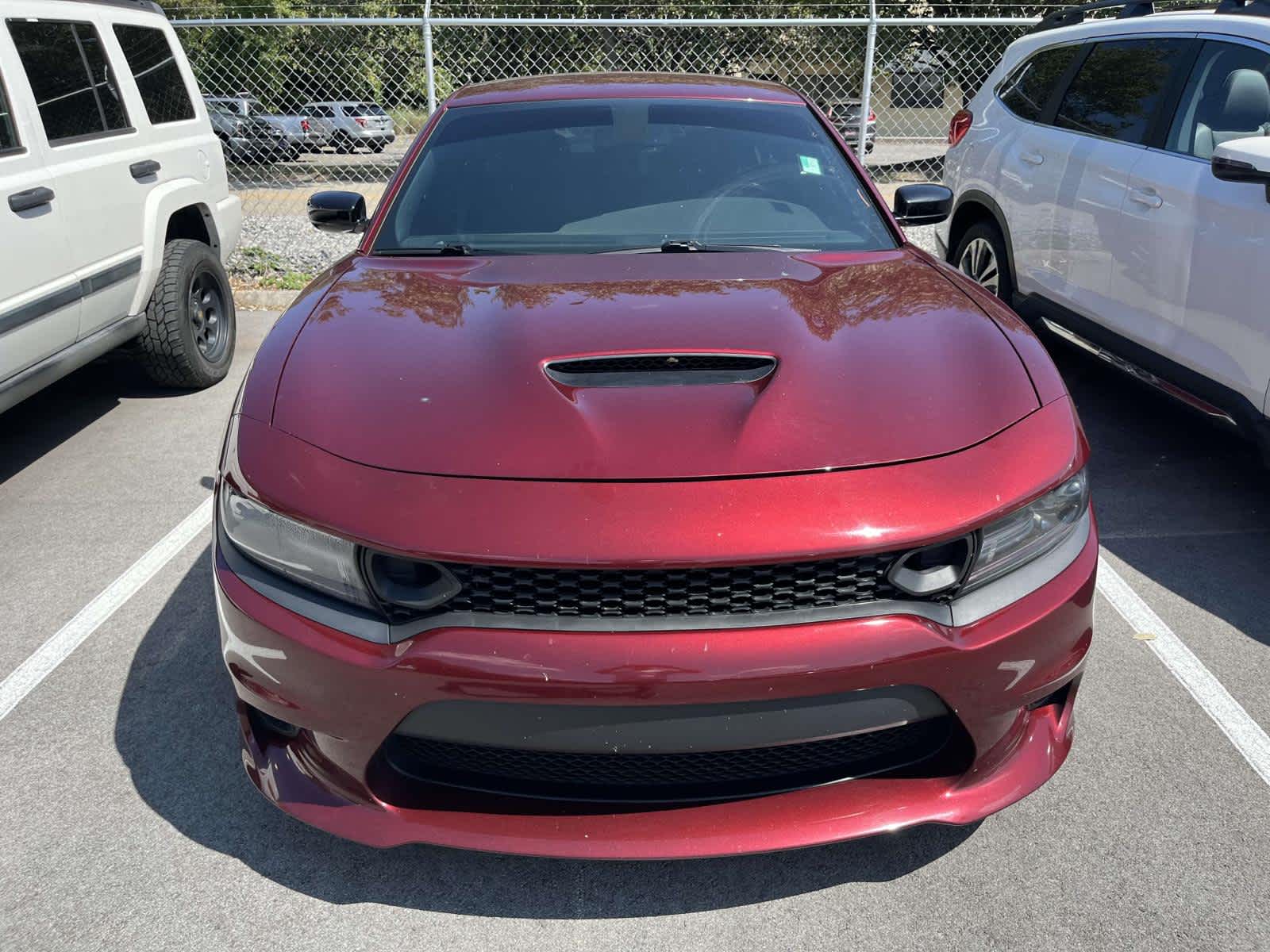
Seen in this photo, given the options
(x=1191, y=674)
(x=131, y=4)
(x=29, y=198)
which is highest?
(x=131, y=4)

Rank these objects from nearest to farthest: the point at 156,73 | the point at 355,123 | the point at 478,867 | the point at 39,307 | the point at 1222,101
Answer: the point at 478,867, the point at 1222,101, the point at 39,307, the point at 156,73, the point at 355,123

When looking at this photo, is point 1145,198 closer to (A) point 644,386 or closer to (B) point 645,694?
(A) point 644,386

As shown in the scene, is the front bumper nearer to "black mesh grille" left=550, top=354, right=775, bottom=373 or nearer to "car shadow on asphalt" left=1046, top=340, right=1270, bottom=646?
"black mesh grille" left=550, top=354, right=775, bottom=373

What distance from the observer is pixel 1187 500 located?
416cm

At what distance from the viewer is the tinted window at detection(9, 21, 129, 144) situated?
4.33m

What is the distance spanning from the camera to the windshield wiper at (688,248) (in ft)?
9.82

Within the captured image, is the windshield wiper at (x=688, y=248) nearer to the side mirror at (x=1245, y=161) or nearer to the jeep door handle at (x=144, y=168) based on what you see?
the side mirror at (x=1245, y=161)

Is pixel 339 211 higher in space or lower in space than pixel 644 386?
lower

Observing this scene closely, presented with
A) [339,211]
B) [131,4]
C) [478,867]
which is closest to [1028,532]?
[478,867]

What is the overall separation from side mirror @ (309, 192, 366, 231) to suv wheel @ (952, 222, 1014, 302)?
3094mm

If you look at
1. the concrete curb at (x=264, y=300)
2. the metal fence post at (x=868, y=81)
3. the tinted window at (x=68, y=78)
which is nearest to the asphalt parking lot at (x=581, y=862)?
the tinted window at (x=68, y=78)

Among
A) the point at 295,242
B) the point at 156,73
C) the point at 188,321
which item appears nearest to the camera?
the point at 188,321

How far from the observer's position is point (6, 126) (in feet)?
13.5

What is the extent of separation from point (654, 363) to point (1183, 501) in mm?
2915
